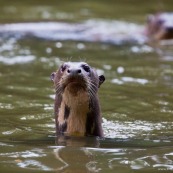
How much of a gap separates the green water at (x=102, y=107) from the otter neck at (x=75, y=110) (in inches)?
4.4

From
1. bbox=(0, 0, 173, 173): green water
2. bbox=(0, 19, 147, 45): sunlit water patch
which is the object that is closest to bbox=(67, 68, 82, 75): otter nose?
bbox=(0, 0, 173, 173): green water

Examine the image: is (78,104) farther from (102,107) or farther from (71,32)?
(71,32)

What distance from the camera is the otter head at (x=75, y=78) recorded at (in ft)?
16.9

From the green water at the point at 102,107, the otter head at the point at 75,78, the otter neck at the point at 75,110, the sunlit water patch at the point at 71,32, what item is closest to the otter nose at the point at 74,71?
the otter head at the point at 75,78

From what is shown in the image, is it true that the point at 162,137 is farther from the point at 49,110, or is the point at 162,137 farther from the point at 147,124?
the point at 49,110

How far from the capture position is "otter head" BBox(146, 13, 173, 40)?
1152 centimetres

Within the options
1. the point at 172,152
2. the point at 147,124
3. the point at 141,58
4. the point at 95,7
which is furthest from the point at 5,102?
the point at 95,7

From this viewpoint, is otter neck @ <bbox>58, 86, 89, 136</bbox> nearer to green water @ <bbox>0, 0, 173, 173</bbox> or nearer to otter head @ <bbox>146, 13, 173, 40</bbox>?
green water @ <bbox>0, 0, 173, 173</bbox>

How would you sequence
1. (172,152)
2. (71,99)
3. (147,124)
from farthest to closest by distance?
(147,124)
(71,99)
(172,152)

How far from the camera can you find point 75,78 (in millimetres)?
5145

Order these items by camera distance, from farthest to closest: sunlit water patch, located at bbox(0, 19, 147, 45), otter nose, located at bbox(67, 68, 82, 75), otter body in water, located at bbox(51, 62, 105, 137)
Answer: sunlit water patch, located at bbox(0, 19, 147, 45) < otter body in water, located at bbox(51, 62, 105, 137) < otter nose, located at bbox(67, 68, 82, 75)

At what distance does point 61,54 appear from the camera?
985 centimetres

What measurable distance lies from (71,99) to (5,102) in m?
1.83

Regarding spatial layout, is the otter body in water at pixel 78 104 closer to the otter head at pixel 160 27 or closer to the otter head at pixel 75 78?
the otter head at pixel 75 78
